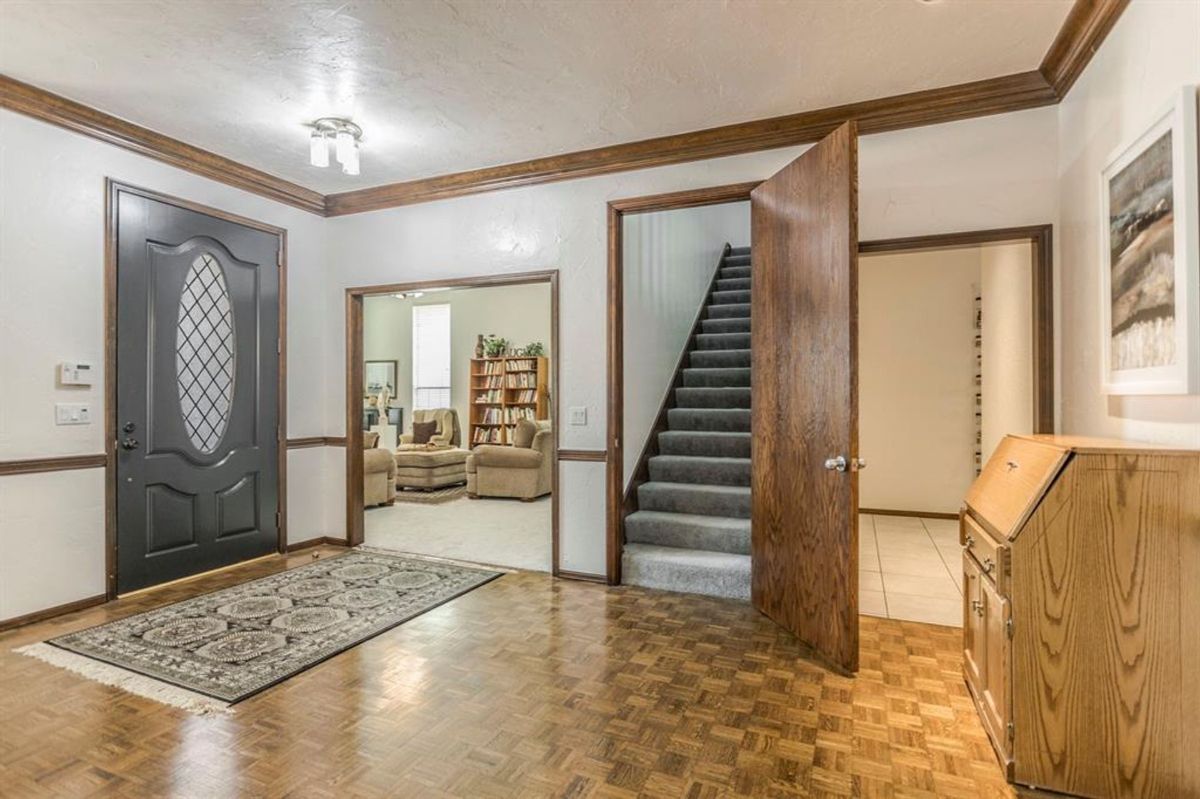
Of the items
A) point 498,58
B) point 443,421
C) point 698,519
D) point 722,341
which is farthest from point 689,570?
point 443,421

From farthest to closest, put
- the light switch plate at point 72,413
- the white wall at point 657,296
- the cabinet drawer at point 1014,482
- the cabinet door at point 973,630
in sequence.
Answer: the white wall at point 657,296
the light switch plate at point 72,413
the cabinet door at point 973,630
the cabinet drawer at point 1014,482

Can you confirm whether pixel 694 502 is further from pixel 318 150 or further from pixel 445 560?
pixel 318 150

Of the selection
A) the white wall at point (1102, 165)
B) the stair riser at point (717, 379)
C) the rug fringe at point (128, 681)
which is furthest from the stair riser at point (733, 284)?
the rug fringe at point (128, 681)

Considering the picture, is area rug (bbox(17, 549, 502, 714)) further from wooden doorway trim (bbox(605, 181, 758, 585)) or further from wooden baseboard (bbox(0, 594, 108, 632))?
wooden doorway trim (bbox(605, 181, 758, 585))

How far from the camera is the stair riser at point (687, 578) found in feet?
11.6

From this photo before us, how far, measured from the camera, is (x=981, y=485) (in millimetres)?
2379

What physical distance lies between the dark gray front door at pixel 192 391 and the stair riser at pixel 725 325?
365 cm

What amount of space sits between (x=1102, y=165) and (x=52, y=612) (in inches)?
205

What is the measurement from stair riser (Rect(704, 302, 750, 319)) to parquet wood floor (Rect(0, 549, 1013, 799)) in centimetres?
356

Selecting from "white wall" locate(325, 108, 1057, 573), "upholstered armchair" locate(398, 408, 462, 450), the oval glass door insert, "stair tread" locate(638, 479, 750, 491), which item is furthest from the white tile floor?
"upholstered armchair" locate(398, 408, 462, 450)

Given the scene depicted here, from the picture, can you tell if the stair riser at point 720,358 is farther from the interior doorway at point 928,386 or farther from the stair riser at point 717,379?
the interior doorway at point 928,386

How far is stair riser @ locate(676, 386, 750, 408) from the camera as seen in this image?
5.00m

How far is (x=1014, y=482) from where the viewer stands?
206 cm

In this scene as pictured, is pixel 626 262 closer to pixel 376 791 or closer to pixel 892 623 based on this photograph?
pixel 892 623
